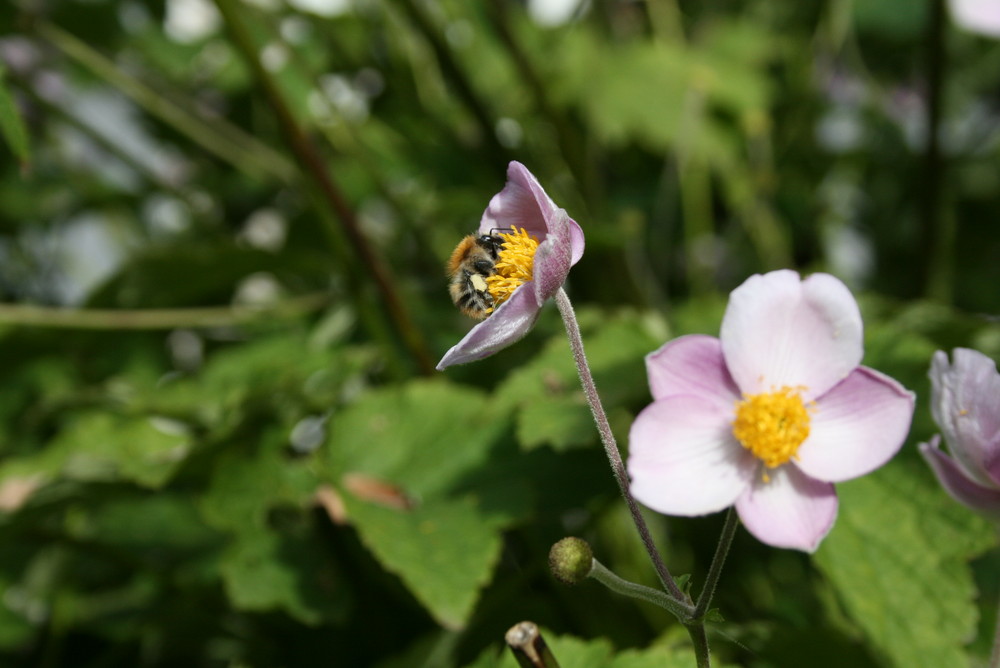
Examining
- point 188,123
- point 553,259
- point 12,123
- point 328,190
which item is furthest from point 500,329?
point 188,123

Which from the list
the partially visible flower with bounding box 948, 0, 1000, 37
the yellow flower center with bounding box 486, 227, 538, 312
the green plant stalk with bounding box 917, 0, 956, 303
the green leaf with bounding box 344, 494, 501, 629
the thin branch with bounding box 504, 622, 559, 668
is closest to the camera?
the thin branch with bounding box 504, 622, 559, 668

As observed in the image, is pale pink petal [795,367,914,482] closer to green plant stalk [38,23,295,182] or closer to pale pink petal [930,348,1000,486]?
pale pink petal [930,348,1000,486]

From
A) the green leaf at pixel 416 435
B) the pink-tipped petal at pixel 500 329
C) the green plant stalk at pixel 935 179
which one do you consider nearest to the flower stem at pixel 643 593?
the pink-tipped petal at pixel 500 329

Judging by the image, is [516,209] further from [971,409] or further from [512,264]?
[971,409]

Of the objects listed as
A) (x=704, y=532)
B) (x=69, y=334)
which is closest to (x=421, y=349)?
(x=704, y=532)

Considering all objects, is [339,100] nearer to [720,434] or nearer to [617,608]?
[617,608]

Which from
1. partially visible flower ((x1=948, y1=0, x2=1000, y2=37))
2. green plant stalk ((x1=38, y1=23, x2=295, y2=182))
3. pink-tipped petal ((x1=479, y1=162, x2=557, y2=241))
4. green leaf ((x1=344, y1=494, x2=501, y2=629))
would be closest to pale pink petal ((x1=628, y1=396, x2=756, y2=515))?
pink-tipped petal ((x1=479, y1=162, x2=557, y2=241))
